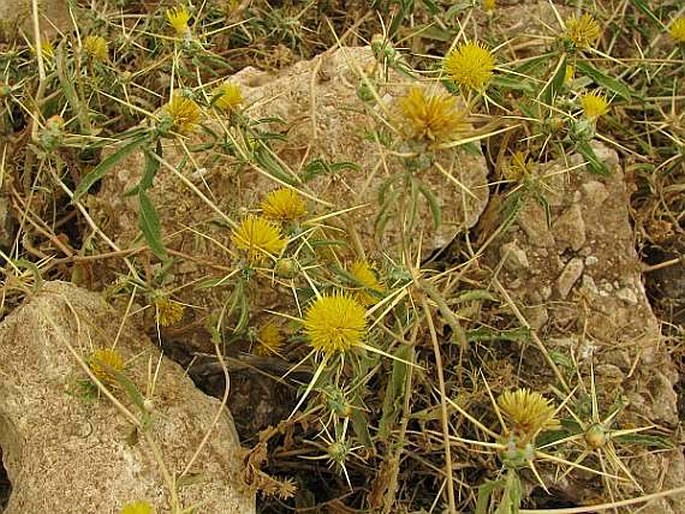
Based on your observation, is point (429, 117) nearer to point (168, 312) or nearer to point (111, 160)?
point (111, 160)

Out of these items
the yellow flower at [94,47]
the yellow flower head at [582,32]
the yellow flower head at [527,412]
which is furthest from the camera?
the yellow flower at [94,47]

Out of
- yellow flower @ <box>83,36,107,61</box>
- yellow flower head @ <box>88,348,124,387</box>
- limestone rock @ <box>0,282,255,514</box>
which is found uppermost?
yellow flower @ <box>83,36,107,61</box>

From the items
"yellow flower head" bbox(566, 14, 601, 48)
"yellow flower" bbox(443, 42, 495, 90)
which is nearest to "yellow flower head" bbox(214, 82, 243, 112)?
"yellow flower" bbox(443, 42, 495, 90)

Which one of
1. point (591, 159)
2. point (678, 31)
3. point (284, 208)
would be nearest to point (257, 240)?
point (284, 208)

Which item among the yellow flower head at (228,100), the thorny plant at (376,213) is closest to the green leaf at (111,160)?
the thorny plant at (376,213)

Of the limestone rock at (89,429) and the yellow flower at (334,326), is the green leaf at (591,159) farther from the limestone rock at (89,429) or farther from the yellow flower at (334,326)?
the limestone rock at (89,429)

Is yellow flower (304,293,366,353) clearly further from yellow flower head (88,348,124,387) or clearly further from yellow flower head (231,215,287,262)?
yellow flower head (88,348,124,387)
